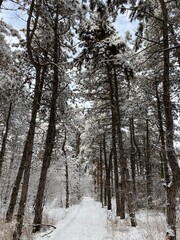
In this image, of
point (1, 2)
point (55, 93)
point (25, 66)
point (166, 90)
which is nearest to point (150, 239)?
point (166, 90)

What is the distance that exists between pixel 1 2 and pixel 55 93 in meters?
4.53

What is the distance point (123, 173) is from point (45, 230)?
435 cm

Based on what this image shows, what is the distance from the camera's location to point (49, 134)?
36.4ft

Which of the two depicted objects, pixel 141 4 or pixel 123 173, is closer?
pixel 141 4

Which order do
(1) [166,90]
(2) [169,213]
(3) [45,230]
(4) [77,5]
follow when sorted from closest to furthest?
(2) [169,213]
(1) [166,90]
(4) [77,5]
(3) [45,230]

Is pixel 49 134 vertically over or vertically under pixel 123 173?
over

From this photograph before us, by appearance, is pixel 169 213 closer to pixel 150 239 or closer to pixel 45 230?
pixel 150 239

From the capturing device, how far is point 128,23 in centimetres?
768

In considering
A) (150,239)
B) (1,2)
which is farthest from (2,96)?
(150,239)

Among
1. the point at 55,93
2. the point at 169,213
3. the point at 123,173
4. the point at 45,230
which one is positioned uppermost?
the point at 55,93

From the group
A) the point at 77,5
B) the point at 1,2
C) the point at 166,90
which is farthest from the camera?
the point at 77,5

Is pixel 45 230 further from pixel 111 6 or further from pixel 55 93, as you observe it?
pixel 111 6

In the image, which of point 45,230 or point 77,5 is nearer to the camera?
point 77,5

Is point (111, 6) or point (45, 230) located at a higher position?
point (111, 6)
